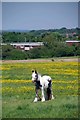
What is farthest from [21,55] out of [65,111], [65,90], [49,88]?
[65,111]

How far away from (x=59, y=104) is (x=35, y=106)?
0.76 meters

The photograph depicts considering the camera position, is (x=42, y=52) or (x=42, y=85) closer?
(x=42, y=85)

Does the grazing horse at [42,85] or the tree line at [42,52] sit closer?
the grazing horse at [42,85]

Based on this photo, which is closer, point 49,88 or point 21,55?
point 49,88

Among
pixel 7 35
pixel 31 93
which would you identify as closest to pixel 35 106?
pixel 31 93

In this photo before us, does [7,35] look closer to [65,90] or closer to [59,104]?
[65,90]

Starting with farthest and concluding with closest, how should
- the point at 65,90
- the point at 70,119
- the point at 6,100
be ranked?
the point at 65,90 → the point at 6,100 → the point at 70,119

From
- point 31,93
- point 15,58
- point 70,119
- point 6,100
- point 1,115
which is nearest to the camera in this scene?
point 70,119

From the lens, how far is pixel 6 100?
17.1 meters

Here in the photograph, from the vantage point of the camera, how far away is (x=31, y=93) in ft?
66.0

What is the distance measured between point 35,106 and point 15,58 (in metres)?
44.2

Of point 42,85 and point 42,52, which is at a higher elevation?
point 42,52

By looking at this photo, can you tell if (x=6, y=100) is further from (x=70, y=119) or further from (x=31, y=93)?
(x=70, y=119)

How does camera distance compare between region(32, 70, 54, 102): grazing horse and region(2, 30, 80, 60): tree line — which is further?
region(2, 30, 80, 60): tree line
